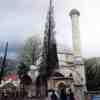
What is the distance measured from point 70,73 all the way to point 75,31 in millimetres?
1010

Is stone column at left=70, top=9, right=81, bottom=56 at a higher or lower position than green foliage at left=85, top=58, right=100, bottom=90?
higher

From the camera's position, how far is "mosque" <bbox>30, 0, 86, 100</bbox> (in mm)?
4656

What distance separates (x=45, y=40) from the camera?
4.93m

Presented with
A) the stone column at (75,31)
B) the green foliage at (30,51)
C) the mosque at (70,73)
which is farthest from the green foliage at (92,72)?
the green foliage at (30,51)

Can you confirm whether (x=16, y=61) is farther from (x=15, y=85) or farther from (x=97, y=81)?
(x=97, y=81)

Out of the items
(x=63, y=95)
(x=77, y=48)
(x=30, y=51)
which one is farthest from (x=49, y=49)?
(x=63, y=95)

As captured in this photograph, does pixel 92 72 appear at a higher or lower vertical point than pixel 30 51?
lower

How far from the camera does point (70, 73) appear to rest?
4.71 metres

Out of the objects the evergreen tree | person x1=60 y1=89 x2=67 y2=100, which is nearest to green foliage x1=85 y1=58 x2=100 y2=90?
person x1=60 y1=89 x2=67 y2=100

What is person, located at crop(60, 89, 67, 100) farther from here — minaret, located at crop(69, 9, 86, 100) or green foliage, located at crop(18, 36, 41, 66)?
green foliage, located at crop(18, 36, 41, 66)

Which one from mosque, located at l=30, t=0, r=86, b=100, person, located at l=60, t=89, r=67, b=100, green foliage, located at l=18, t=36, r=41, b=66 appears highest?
green foliage, located at l=18, t=36, r=41, b=66

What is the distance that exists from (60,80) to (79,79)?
44cm

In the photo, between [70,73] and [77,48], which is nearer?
[70,73]

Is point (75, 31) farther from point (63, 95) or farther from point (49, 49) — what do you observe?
point (63, 95)
